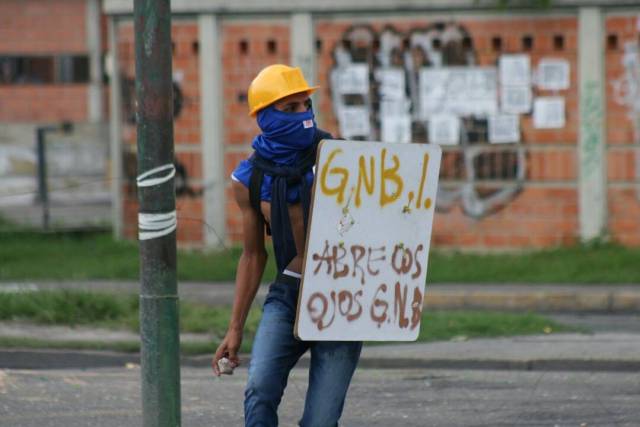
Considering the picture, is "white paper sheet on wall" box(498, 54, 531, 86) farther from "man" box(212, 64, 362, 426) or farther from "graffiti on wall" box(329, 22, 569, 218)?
"man" box(212, 64, 362, 426)

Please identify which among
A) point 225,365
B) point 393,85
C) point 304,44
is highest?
point 304,44

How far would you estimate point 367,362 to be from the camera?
995 centimetres

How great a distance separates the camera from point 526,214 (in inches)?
610

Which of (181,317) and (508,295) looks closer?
(181,317)

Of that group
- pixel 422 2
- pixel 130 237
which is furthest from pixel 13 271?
pixel 422 2

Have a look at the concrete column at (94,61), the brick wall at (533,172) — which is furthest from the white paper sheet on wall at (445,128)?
the concrete column at (94,61)

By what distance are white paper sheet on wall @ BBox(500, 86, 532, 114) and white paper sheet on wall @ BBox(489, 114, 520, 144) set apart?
8 cm

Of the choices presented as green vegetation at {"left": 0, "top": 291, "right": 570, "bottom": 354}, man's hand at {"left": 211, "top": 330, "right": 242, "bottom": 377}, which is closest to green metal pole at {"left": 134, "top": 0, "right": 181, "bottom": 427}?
man's hand at {"left": 211, "top": 330, "right": 242, "bottom": 377}

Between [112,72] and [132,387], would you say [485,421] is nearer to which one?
[132,387]

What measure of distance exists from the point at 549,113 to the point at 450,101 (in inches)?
43.1

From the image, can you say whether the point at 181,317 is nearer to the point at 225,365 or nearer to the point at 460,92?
the point at 460,92

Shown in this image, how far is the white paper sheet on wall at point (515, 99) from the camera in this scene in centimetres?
1540

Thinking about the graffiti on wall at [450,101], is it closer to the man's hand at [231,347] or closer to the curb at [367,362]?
the curb at [367,362]

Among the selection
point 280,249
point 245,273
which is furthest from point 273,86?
point 245,273
